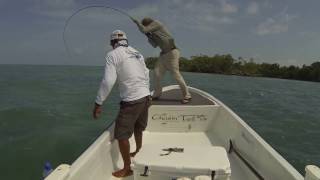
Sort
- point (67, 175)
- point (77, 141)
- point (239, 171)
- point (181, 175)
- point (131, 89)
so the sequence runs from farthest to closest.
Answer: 1. point (77, 141)
2. point (239, 171)
3. point (131, 89)
4. point (181, 175)
5. point (67, 175)

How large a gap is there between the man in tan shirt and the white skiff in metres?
0.46

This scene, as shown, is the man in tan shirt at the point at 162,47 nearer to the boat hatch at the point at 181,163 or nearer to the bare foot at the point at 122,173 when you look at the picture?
the bare foot at the point at 122,173

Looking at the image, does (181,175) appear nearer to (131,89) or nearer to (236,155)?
(131,89)

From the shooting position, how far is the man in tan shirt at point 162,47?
5.36m

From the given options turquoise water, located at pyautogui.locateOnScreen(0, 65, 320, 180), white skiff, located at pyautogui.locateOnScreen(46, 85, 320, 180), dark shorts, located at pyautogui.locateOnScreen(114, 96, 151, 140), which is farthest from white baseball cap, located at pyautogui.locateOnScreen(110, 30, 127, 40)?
turquoise water, located at pyautogui.locateOnScreen(0, 65, 320, 180)

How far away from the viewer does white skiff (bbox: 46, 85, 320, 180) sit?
290 cm

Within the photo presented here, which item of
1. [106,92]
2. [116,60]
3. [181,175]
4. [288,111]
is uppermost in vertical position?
[116,60]

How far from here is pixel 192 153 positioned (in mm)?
3197

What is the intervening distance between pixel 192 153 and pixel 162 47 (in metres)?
2.66

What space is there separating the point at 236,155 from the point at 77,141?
170 inches

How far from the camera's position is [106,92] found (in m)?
3.31

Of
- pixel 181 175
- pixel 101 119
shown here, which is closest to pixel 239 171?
pixel 181 175

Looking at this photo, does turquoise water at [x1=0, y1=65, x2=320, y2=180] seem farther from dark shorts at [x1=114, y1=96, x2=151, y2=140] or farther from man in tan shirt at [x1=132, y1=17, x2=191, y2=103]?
dark shorts at [x1=114, y1=96, x2=151, y2=140]

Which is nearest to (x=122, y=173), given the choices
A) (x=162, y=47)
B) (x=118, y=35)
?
(x=118, y=35)
